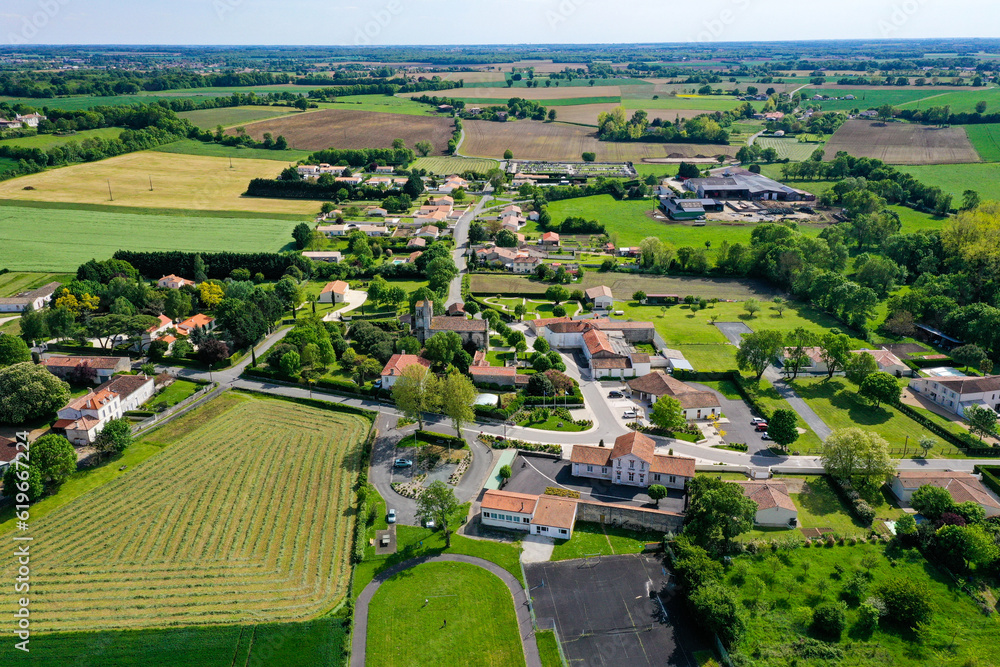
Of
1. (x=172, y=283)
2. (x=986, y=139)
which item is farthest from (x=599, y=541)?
(x=986, y=139)

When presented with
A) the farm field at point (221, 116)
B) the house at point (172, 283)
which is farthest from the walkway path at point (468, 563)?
the farm field at point (221, 116)

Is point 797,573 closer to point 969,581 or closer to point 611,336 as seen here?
point 969,581

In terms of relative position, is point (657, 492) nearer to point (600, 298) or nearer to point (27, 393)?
point (600, 298)

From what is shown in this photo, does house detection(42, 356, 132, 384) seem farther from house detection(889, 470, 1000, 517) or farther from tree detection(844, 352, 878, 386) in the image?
tree detection(844, 352, 878, 386)

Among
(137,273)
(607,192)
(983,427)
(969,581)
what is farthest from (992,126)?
(137,273)

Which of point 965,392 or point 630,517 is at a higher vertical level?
point 965,392

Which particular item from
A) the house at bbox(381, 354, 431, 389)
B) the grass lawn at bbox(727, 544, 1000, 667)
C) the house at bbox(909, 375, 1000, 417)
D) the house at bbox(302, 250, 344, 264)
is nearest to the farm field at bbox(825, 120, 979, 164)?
the house at bbox(909, 375, 1000, 417)

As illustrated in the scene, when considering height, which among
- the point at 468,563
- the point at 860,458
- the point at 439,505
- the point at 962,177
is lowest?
the point at 468,563
